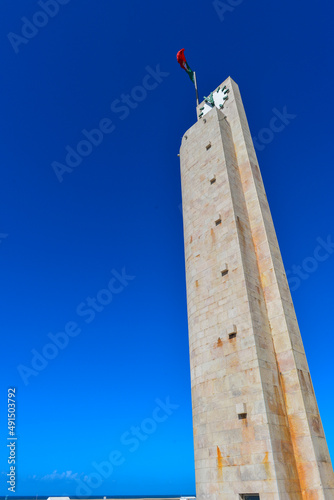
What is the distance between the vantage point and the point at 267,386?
13891 millimetres

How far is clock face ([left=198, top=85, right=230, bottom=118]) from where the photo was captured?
25081mm

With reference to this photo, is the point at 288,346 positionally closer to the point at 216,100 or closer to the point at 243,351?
the point at 243,351

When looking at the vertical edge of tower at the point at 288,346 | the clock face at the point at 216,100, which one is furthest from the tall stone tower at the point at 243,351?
the clock face at the point at 216,100

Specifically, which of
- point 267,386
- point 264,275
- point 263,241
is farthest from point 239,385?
point 263,241

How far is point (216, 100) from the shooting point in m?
26.0

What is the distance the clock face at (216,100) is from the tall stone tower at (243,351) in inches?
160

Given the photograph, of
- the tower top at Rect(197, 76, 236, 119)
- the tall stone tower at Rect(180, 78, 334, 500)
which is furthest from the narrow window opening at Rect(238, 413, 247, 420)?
the tower top at Rect(197, 76, 236, 119)

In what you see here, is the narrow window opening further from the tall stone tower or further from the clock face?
the clock face

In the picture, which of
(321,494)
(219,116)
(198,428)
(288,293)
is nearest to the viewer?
(321,494)

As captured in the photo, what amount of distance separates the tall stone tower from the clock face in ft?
13.4

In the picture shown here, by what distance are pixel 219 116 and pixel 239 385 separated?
1662 centimetres

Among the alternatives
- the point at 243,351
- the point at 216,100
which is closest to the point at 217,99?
the point at 216,100

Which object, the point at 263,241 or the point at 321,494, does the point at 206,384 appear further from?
the point at 263,241

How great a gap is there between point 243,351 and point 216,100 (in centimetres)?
1888
